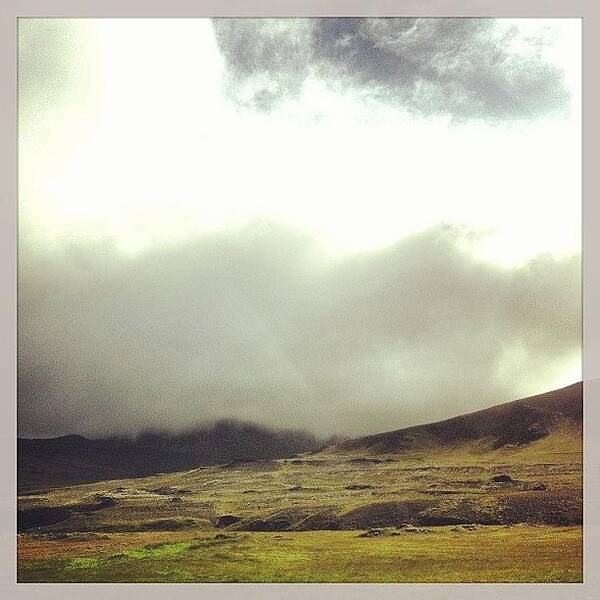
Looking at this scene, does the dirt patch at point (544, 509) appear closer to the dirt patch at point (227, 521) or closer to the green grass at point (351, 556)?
the green grass at point (351, 556)

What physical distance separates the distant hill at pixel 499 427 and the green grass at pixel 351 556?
0.31 metres

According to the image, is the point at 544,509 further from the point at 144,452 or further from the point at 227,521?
the point at 144,452

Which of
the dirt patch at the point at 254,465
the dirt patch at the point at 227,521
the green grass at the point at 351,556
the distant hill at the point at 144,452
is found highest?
the distant hill at the point at 144,452

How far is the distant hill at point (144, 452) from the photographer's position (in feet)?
9.59

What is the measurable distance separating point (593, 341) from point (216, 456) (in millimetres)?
1450

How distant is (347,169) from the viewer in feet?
9.79

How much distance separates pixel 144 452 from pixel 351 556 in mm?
847

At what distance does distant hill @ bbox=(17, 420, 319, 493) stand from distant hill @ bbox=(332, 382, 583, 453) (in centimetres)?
26

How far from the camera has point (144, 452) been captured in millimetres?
2934

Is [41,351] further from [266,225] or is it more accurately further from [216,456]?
[266,225]

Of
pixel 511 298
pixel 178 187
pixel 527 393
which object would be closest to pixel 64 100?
pixel 178 187

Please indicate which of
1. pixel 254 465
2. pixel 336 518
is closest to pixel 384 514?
pixel 336 518

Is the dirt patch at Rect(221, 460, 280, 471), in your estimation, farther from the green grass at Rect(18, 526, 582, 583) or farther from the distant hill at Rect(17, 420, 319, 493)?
the green grass at Rect(18, 526, 582, 583)

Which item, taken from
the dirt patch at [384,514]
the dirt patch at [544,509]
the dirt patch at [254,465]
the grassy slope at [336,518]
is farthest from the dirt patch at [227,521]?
the dirt patch at [544,509]
